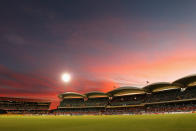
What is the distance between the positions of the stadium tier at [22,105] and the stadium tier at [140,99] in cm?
1829

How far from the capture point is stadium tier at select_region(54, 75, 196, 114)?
179ft

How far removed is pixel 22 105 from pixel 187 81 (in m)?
107

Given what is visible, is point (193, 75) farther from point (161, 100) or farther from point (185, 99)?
point (161, 100)

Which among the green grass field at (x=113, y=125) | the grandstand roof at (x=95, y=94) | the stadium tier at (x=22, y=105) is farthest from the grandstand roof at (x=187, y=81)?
the stadium tier at (x=22, y=105)

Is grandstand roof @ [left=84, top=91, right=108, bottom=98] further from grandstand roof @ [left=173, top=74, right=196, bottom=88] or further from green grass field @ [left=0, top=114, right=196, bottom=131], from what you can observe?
green grass field @ [left=0, top=114, right=196, bottom=131]

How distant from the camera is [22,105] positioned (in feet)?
326

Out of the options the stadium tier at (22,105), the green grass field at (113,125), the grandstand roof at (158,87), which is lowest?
the stadium tier at (22,105)

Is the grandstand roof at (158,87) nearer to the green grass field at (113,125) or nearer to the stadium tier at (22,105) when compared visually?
the green grass field at (113,125)

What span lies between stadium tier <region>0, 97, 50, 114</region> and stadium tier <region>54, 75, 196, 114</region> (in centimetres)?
1829

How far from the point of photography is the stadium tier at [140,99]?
179ft

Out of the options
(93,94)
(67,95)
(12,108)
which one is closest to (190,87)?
(93,94)

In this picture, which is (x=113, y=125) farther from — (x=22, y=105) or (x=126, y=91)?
(x=22, y=105)

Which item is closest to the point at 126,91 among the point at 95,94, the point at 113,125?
the point at 95,94

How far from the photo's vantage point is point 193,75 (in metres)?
50.5
